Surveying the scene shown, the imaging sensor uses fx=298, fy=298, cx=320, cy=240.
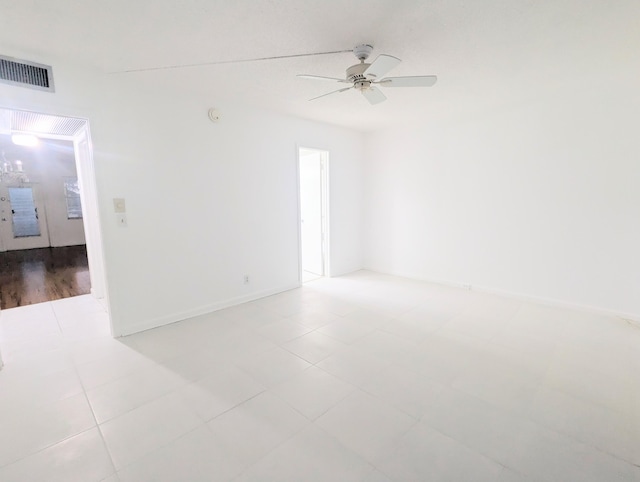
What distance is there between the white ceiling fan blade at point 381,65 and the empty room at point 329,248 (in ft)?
0.05

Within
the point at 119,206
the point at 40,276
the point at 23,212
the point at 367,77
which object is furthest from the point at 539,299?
the point at 23,212

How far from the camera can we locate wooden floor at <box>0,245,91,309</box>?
4.11 meters

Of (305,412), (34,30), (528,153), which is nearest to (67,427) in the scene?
(305,412)

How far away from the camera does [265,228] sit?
3982mm

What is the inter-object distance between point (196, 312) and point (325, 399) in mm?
2036

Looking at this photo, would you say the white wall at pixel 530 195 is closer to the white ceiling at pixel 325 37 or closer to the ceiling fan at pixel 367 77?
the white ceiling at pixel 325 37

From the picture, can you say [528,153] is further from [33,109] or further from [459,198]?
[33,109]

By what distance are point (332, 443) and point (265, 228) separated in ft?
9.16

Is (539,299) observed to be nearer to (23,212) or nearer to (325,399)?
(325,399)

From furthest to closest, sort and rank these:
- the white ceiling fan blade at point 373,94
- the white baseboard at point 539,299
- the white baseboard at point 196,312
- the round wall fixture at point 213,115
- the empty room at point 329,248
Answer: the round wall fixture at point 213,115 → the white baseboard at point 539,299 → the white baseboard at point 196,312 → the white ceiling fan blade at point 373,94 → the empty room at point 329,248

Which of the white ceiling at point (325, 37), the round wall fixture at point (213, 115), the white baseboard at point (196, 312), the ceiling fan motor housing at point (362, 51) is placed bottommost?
the white baseboard at point (196, 312)

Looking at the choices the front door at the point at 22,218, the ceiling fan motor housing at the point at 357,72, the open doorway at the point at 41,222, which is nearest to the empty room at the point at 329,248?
the ceiling fan motor housing at the point at 357,72

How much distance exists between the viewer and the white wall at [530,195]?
308 cm

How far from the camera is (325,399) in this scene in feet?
6.52
